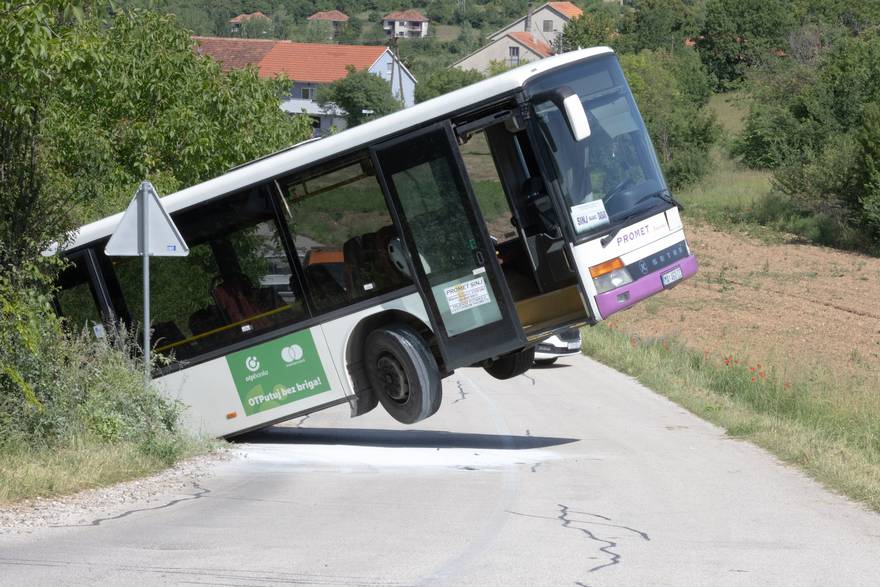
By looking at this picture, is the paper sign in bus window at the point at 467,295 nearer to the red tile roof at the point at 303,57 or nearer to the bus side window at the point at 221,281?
the bus side window at the point at 221,281

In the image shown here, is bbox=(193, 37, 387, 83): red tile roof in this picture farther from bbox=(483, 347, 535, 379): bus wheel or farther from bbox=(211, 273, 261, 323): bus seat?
bbox=(211, 273, 261, 323): bus seat

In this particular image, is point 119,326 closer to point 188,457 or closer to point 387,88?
point 188,457

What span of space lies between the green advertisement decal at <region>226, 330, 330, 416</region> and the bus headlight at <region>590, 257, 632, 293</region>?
3111 millimetres

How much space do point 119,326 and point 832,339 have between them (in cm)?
1853

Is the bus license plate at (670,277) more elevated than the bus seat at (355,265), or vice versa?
the bus seat at (355,265)

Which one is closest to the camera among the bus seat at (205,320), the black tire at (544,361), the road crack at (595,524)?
the road crack at (595,524)

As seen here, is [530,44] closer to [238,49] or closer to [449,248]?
[238,49]

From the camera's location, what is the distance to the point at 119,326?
14.4 metres

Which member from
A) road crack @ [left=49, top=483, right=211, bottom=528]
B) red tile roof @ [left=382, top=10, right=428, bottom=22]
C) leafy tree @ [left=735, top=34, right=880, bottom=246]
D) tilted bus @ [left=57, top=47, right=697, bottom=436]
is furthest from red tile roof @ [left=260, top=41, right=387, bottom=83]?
road crack @ [left=49, top=483, right=211, bottom=528]

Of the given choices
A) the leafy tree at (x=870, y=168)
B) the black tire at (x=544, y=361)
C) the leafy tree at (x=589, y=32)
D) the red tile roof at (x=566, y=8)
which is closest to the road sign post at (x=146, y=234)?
the black tire at (x=544, y=361)

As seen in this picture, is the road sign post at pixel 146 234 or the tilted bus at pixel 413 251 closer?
the tilted bus at pixel 413 251

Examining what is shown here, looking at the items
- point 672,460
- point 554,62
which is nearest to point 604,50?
point 554,62

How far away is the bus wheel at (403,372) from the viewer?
511 inches

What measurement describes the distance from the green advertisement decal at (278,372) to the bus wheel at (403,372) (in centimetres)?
61
